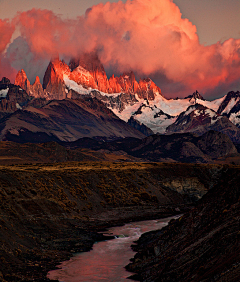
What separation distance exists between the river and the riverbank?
88.8 inches

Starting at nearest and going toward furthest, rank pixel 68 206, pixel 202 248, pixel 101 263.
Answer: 1. pixel 202 248
2. pixel 101 263
3. pixel 68 206

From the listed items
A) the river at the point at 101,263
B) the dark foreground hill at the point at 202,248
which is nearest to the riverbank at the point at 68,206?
the river at the point at 101,263

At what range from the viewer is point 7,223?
260ft

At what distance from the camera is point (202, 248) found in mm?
54688

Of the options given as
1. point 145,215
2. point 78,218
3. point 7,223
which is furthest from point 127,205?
point 7,223

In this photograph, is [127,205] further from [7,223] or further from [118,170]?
[7,223]

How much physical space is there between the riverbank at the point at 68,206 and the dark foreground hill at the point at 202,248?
17182 mm

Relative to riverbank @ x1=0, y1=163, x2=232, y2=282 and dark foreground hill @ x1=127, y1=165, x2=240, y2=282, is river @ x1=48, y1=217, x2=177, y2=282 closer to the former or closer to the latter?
riverbank @ x1=0, y1=163, x2=232, y2=282

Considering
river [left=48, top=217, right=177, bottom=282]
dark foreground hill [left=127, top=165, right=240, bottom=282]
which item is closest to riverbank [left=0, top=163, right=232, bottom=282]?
river [left=48, top=217, right=177, bottom=282]

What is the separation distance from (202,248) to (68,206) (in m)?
72.5

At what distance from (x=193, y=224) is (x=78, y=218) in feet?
177

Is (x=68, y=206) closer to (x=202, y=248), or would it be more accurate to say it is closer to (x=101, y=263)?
(x=101, y=263)

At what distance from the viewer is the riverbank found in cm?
7075

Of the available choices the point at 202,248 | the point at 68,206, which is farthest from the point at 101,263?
the point at 68,206
